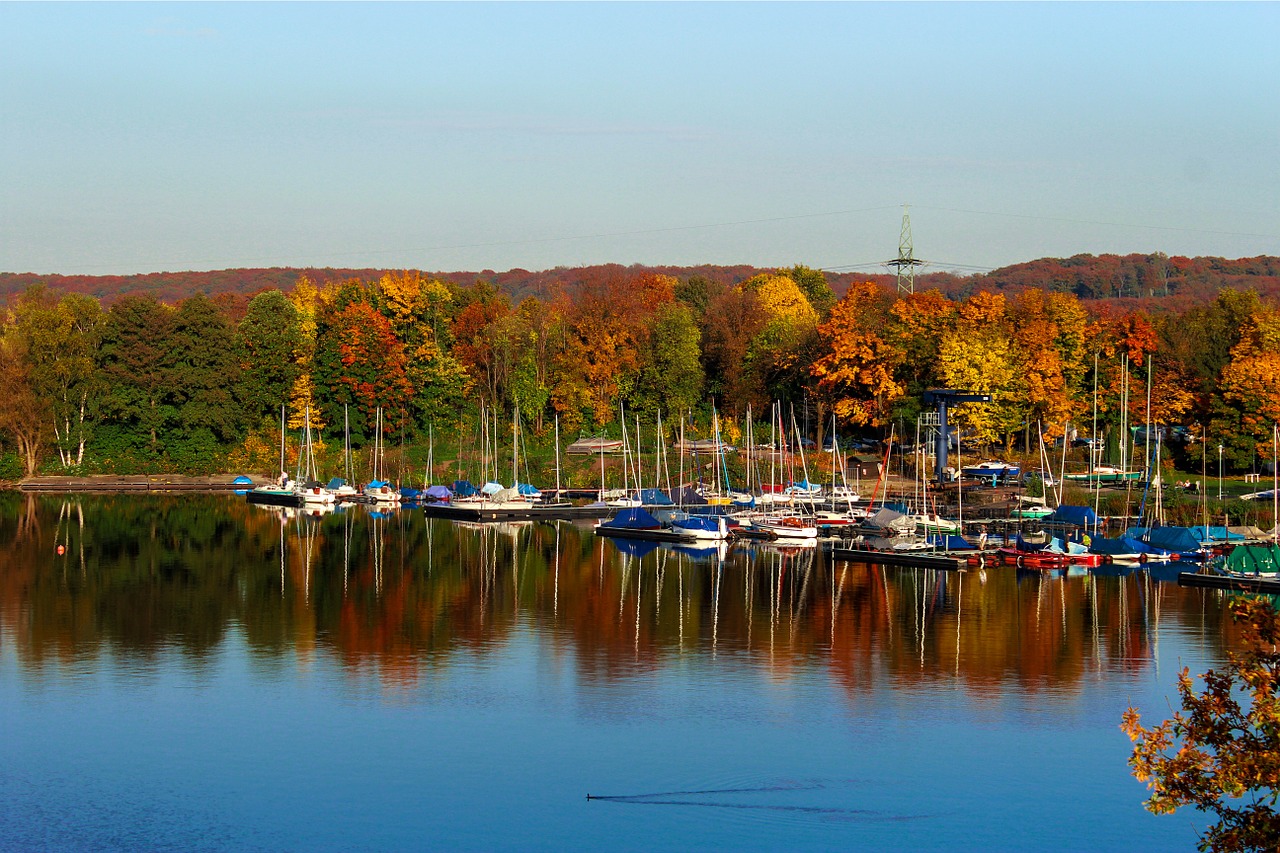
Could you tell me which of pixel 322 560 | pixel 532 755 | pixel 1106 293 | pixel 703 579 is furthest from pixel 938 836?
pixel 1106 293

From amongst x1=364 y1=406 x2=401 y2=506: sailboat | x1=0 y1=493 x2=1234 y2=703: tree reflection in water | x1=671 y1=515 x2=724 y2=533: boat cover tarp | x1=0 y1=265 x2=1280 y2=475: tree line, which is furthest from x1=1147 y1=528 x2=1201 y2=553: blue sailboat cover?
x1=364 y1=406 x2=401 y2=506: sailboat

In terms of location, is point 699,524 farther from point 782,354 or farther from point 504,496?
point 782,354

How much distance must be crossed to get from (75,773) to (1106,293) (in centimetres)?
16182

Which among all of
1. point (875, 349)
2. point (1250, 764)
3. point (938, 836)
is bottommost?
point (938, 836)

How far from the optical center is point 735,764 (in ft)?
91.4

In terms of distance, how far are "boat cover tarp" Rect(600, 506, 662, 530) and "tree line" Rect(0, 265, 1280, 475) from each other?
19388 millimetres

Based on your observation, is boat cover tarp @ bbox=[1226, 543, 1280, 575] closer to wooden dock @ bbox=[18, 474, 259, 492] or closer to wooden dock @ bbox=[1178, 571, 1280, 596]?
wooden dock @ bbox=[1178, 571, 1280, 596]

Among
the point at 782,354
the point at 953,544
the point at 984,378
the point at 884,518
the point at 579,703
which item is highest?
the point at 782,354

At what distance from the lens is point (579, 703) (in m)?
32.8

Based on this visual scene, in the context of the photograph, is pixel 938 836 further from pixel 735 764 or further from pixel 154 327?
pixel 154 327

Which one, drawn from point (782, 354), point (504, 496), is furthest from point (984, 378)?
point (504, 496)

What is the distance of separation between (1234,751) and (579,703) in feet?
63.8

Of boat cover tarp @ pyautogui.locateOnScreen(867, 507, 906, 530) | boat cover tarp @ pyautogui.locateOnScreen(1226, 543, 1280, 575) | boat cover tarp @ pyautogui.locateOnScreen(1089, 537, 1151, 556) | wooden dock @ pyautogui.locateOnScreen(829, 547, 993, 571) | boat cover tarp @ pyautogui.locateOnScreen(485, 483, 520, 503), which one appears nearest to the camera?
boat cover tarp @ pyautogui.locateOnScreen(1226, 543, 1280, 575)

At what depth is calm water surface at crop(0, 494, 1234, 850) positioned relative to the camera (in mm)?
24750
